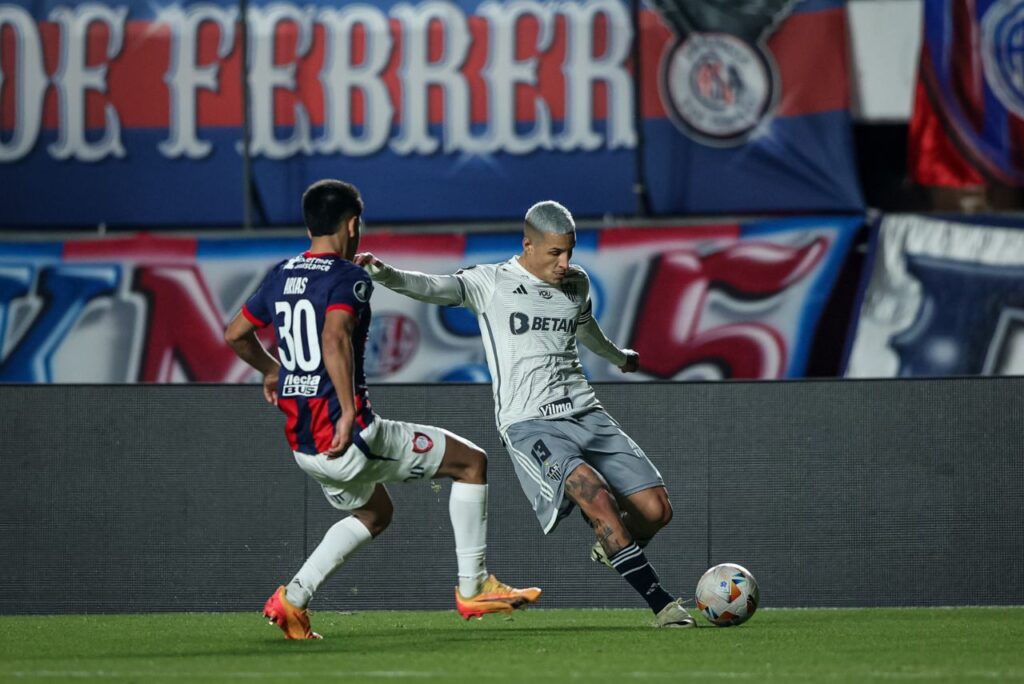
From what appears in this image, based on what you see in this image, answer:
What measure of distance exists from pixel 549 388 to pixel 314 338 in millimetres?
1273

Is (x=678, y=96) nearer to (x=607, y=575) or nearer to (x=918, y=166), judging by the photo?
(x=918, y=166)

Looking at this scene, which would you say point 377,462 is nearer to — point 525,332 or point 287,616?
point 287,616

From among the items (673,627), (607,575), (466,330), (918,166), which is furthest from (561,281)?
(918,166)

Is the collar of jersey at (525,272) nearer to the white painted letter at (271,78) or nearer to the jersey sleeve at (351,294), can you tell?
the jersey sleeve at (351,294)

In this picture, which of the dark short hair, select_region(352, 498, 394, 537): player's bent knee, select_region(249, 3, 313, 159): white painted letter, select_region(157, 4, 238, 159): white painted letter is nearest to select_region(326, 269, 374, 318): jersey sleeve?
the dark short hair

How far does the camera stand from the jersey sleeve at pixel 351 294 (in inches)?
278

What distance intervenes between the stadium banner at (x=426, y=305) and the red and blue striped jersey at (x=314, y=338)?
22.3ft

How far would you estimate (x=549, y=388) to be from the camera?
7.91 m

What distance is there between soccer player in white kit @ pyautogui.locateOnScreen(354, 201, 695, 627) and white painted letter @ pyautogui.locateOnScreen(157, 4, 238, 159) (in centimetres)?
760

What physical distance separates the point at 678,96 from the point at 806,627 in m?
7.34

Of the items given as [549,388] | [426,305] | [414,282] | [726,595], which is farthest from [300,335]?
[426,305]

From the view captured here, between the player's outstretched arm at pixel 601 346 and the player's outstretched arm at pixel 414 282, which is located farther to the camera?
the player's outstretched arm at pixel 601 346

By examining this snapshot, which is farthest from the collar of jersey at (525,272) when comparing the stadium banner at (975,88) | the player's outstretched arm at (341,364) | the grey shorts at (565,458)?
the stadium banner at (975,88)

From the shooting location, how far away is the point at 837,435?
9.83m
